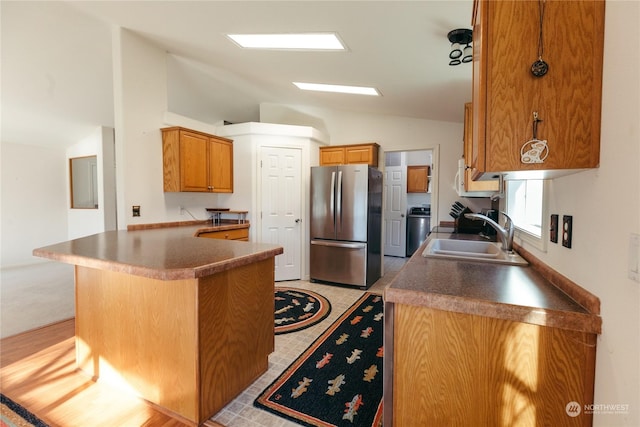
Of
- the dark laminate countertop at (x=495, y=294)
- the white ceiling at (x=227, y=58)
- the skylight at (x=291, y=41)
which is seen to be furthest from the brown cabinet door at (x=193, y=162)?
the dark laminate countertop at (x=495, y=294)

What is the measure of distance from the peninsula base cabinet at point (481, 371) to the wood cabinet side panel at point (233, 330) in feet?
3.13

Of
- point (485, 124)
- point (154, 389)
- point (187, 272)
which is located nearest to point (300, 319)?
point (154, 389)

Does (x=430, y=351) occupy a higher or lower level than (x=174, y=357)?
higher

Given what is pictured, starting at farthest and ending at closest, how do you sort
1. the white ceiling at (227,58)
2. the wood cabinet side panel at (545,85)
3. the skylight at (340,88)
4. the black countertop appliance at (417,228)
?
the black countertop appliance at (417,228), the skylight at (340,88), the white ceiling at (227,58), the wood cabinet side panel at (545,85)

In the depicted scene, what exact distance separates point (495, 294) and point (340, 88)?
300cm

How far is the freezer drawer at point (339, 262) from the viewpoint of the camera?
3.93 metres

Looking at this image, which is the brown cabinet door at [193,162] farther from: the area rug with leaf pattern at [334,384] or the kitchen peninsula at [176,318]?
the area rug with leaf pattern at [334,384]

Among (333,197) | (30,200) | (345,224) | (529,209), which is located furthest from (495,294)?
(30,200)

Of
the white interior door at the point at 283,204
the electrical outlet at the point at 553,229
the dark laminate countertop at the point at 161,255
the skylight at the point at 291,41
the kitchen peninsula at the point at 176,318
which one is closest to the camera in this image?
the electrical outlet at the point at 553,229

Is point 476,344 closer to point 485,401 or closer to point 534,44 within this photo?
point 485,401

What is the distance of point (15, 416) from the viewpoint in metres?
1.60

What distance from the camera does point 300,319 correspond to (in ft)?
9.60

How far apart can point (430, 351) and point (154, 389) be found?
157 centimetres

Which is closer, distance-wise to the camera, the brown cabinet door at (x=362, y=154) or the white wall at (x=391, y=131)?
the white wall at (x=391, y=131)
